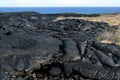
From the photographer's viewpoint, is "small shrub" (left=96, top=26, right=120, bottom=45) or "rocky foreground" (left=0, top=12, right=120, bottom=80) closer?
"rocky foreground" (left=0, top=12, right=120, bottom=80)

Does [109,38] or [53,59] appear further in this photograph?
[109,38]

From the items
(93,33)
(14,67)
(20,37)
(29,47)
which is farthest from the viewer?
(93,33)

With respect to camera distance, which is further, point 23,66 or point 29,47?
point 29,47

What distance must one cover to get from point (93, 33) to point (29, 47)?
991 centimetres

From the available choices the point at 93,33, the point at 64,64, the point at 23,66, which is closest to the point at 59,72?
the point at 64,64

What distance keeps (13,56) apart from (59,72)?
2389 millimetres

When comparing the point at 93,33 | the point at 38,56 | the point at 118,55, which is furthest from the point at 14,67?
the point at 93,33

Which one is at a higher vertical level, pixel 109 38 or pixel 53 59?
pixel 53 59

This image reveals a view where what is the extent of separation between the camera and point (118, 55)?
19281mm

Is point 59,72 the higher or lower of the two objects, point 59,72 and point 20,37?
the lower

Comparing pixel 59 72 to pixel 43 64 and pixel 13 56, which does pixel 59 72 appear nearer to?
pixel 43 64

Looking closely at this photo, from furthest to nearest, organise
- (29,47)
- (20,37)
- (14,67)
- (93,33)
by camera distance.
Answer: (93,33)
(20,37)
(29,47)
(14,67)

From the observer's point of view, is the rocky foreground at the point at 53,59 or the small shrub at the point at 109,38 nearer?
the rocky foreground at the point at 53,59

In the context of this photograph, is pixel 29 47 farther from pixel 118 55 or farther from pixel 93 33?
pixel 93 33
